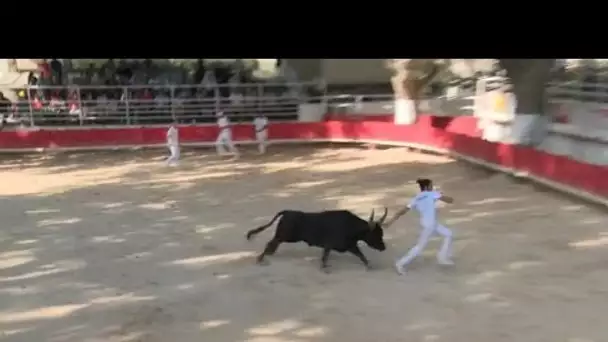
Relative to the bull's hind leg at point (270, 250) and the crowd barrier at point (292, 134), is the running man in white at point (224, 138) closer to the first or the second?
the crowd barrier at point (292, 134)

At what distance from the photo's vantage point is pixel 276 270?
7.97 m

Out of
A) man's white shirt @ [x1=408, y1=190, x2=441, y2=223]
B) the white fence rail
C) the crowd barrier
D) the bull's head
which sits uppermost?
the white fence rail

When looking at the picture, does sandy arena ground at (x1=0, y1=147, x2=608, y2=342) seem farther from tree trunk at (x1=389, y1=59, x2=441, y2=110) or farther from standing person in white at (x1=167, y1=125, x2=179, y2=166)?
tree trunk at (x1=389, y1=59, x2=441, y2=110)

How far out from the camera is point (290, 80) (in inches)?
901

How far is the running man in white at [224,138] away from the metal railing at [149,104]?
3.14 meters

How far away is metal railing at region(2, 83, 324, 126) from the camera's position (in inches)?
822

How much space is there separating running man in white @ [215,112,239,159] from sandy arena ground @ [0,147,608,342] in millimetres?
3766

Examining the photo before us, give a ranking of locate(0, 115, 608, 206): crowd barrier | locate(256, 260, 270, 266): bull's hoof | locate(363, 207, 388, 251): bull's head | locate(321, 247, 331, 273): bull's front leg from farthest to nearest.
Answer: locate(0, 115, 608, 206): crowd barrier, locate(256, 260, 270, 266): bull's hoof, locate(363, 207, 388, 251): bull's head, locate(321, 247, 331, 273): bull's front leg

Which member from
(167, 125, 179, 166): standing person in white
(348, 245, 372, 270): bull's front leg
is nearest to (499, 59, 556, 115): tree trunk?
(167, 125, 179, 166): standing person in white

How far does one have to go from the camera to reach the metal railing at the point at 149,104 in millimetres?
20891

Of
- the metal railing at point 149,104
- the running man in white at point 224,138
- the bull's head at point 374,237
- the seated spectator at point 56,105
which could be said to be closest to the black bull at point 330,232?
the bull's head at point 374,237

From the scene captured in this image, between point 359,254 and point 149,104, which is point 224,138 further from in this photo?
point 359,254

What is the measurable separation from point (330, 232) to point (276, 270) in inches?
31.8
